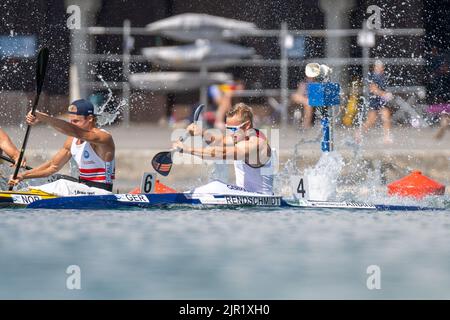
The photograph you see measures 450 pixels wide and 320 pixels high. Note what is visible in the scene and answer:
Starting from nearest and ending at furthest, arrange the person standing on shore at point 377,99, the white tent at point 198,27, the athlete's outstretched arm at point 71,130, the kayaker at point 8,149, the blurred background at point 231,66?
the athlete's outstretched arm at point 71,130 → the kayaker at point 8,149 → the person standing on shore at point 377,99 → the blurred background at point 231,66 → the white tent at point 198,27

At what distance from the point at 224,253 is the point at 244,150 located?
303 cm

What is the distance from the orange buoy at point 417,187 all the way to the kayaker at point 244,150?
1.57 metres

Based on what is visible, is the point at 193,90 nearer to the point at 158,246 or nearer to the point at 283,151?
the point at 283,151

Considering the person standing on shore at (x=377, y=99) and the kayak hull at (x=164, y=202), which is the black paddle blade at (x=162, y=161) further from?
the person standing on shore at (x=377, y=99)

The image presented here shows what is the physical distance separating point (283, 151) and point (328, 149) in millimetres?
4200

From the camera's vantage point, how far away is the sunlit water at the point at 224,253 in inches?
413

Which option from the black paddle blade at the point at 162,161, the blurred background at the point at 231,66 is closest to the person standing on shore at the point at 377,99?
the blurred background at the point at 231,66

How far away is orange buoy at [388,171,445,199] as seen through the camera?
15.8 meters

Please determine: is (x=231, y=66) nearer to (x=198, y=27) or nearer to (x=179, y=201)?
(x=198, y=27)

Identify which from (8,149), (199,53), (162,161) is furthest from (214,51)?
(162,161)

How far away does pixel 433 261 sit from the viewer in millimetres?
11742

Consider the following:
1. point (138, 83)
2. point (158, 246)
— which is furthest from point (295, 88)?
point (158, 246)

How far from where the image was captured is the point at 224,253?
12.1m
